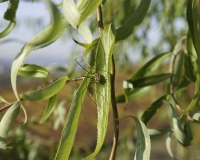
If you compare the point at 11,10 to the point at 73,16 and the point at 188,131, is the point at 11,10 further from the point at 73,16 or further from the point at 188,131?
the point at 188,131

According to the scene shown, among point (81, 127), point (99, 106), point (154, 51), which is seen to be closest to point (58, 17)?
point (99, 106)

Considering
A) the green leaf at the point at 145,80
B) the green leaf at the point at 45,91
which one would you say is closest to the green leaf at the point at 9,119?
the green leaf at the point at 45,91

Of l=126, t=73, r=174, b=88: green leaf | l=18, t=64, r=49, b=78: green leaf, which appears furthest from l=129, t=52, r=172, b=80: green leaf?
l=18, t=64, r=49, b=78: green leaf

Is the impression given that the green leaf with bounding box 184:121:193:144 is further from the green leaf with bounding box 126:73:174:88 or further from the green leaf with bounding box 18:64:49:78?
the green leaf with bounding box 18:64:49:78

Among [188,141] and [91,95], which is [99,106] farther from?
[188,141]

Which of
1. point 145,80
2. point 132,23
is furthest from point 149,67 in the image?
point 132,23
